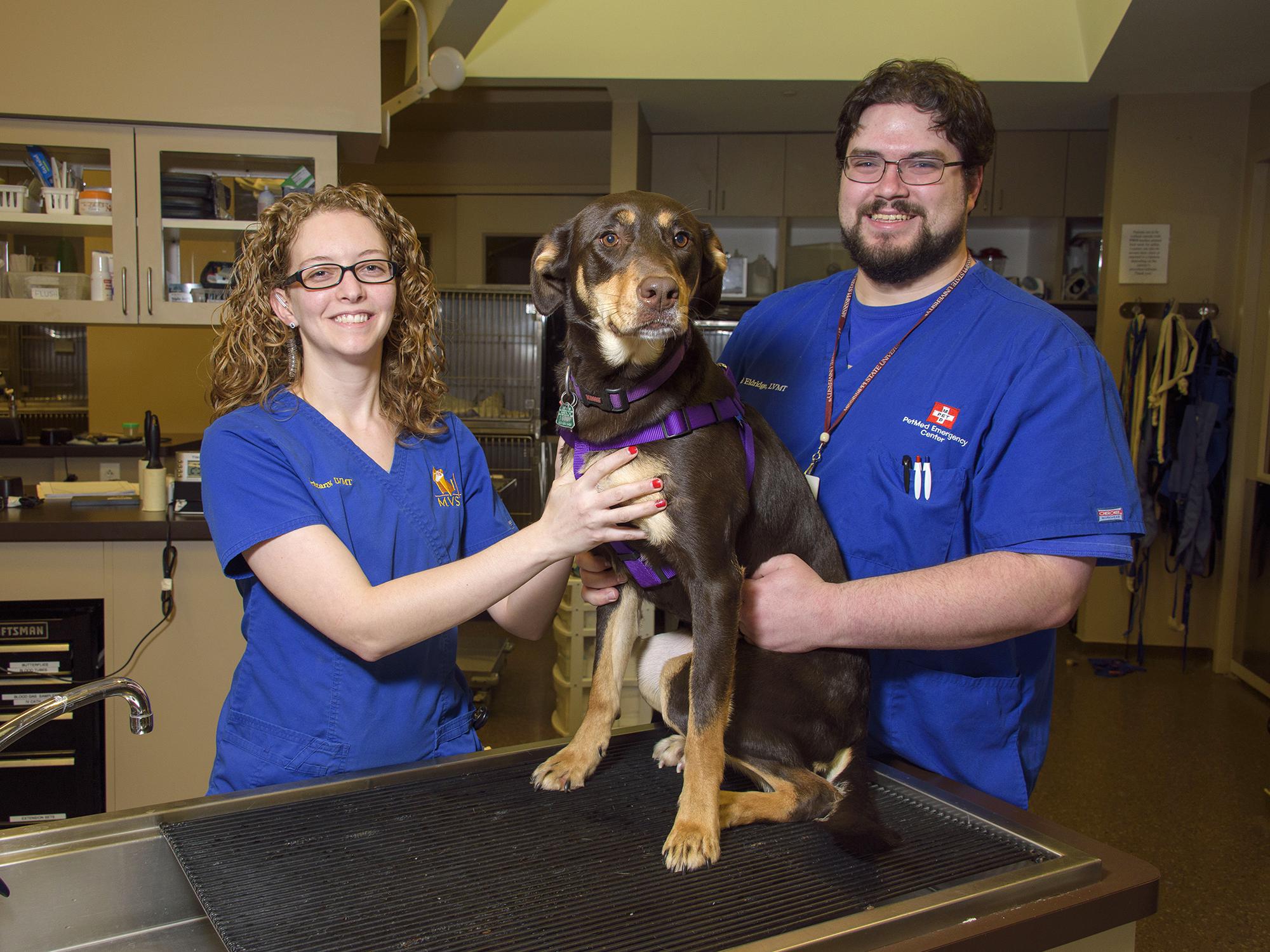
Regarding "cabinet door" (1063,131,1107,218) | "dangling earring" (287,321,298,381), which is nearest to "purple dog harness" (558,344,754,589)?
"dangling earring" (287,321,298,381)

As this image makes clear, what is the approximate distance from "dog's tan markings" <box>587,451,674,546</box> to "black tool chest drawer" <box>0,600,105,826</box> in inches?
88.0

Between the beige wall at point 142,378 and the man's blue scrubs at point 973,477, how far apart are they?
6472 millimetres

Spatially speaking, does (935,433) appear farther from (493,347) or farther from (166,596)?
(493,347)

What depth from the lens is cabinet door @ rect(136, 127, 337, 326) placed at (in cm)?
381

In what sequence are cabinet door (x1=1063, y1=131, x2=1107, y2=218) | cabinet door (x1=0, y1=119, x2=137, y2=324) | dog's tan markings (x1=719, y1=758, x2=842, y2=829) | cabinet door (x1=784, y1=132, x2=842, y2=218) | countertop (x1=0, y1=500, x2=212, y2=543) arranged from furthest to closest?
cabinet door (x1=784, y1=132, x2=842, y2=218) → cabinet door (x1=1063, y1=131, x2=1107, y2=218) → cabinet door (x1=0, y1=119, x2=137, y2=324) → countertop (x1=0, y1=500, x2=212, y2=543) → dog's tan markings (x1=719, y1=758, x2=842, y2=829)

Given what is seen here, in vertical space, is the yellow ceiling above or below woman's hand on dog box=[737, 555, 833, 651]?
above

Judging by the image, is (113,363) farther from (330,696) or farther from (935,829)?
(935,829)

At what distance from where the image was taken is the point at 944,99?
145cm

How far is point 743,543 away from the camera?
4.66 ft

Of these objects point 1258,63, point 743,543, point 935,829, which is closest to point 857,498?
point 743,543

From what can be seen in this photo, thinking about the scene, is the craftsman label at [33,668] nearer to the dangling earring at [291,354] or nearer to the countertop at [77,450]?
the dangling earring at [291,354]

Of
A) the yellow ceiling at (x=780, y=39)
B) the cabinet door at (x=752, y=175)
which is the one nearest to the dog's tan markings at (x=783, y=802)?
the yellow ceiling at (x=780, y=39)

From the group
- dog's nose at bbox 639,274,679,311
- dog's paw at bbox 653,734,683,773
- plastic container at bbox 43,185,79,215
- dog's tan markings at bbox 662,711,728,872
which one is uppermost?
plastic container at bbox 43,185,79,215

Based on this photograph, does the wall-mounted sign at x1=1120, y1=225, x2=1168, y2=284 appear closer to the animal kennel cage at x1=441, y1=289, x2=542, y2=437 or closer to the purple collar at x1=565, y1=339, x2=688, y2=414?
the animal kennel cage at x1=441, y1=289, x2=542, y2=437
